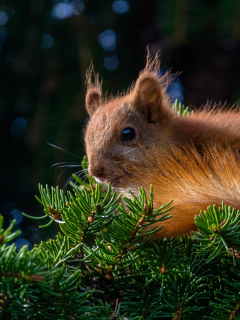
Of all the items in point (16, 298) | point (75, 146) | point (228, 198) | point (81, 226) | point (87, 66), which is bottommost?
point (16, 298)

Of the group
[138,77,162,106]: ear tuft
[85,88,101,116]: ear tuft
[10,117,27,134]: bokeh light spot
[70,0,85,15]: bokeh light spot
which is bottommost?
[10,117,27,134]: bokeh light spot

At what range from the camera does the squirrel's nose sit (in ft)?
3.04

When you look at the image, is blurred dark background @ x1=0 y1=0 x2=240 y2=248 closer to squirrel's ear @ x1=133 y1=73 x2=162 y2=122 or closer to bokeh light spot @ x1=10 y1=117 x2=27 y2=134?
bokeh light spot @ x1=10 y1=117 x2=27 y2=134

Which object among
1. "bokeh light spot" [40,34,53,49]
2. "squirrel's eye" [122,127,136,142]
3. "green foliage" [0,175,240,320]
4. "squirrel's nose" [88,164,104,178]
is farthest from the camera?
"bokeh light spot" [40,34,53,49]

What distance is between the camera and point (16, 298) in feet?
1.43

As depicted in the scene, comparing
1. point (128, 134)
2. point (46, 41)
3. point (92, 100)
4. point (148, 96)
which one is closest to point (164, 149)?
point (128, 134)

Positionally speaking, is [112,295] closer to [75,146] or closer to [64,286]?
[64,286]

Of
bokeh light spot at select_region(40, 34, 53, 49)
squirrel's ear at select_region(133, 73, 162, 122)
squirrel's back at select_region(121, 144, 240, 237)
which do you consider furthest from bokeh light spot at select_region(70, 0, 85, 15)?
squirrel's back at select_region(121, 144, 240, 237)

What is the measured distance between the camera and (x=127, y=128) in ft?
3.45

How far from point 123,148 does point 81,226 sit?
0.47 meters

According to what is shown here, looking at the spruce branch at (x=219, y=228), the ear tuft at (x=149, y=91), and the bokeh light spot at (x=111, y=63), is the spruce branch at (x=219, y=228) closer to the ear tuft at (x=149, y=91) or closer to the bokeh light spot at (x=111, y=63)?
the ear tuft at (x=149, y=91)

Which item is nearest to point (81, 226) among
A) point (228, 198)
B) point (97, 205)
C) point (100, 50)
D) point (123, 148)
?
point (97, 205)

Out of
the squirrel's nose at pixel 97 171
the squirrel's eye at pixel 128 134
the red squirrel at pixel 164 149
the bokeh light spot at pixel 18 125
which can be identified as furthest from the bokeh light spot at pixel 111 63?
the squirrel's nose at pixel 97 171

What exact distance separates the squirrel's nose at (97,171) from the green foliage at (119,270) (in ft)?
0.96
